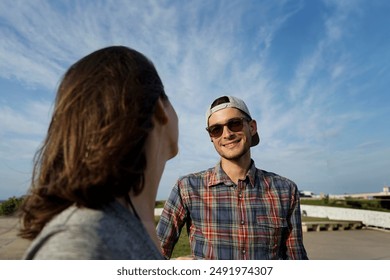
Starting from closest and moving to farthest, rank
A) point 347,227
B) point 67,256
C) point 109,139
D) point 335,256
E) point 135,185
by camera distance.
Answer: point 67,256, point 109,139, point 135,185, point 335,256, point 347,227

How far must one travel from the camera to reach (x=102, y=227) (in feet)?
2.58

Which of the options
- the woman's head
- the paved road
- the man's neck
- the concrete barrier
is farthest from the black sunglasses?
the concrete barrier

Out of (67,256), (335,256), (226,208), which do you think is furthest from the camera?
(335,256)

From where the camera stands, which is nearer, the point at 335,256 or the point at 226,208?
the point at 226,208

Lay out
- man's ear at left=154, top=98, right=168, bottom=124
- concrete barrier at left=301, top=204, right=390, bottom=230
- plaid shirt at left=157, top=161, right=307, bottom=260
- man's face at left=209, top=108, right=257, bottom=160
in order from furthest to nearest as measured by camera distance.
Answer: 1. concrete barrier at left=301, top=204, right=390, bottom=230
2. man's face at left=209, top=108, right=257, bottom=160
3. plaid shirt at left=157, top=161, right=307, bottom=260
4. man's ear at left=154, top=98, right=168, bottom=124

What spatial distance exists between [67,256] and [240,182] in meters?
1.79

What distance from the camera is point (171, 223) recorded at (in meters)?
2.32

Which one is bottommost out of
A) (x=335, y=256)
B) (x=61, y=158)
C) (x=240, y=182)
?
(x=335, y=256)

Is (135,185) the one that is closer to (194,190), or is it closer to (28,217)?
(28,217)

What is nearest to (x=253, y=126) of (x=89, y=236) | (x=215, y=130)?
(x=215, y=130)

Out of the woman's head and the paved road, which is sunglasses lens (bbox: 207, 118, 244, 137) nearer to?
the woman's head

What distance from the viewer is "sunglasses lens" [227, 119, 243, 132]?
2.42 metres

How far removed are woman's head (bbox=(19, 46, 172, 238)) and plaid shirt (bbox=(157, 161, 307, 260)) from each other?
1.37m
